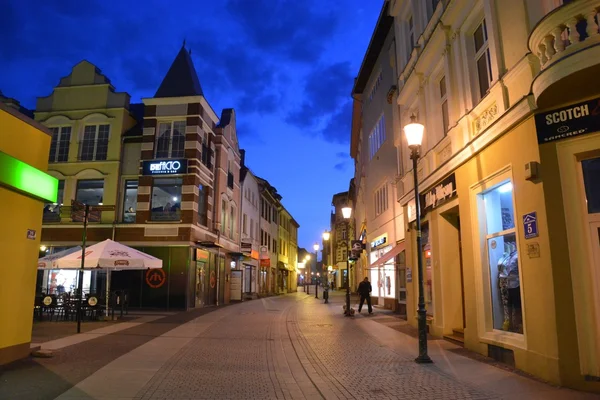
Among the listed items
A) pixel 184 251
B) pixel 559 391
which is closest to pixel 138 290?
pixel 184 251

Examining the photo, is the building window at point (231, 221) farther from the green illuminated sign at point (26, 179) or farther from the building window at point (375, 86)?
the green illuminated sign at point (26, 179)

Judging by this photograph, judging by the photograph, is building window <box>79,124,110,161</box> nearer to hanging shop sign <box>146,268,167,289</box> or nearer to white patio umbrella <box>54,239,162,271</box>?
hanging shop sign <box>146,268,167,289</box>

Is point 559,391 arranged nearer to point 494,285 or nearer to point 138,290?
point 494,285

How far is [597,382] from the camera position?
6125 millimetres

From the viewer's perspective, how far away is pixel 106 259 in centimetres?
1579

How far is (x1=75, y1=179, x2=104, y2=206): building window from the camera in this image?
83.0ft

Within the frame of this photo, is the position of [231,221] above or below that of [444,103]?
below

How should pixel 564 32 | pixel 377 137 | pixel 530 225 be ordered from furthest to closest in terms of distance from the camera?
pixel 377 137 < pixel 530 225 < pixel 564 32

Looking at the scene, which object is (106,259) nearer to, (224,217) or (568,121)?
(568,121)

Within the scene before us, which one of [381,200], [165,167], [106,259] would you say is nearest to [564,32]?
[106,259]

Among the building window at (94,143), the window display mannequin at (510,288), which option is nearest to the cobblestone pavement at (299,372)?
the window display mannequin at (510,288)

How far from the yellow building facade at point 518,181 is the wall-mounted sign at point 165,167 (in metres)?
14.8

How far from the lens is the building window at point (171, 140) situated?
2473 cm

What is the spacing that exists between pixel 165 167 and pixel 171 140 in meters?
1.70
